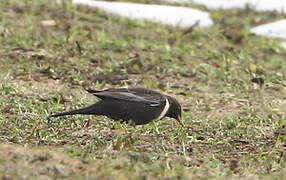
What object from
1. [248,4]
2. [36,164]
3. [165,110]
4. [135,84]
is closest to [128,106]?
[165,110]

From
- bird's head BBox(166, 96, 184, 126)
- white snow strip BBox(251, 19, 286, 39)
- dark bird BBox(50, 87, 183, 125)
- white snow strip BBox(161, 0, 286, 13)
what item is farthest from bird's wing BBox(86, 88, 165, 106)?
white snow strip BBox(161, 0, 286, 13)

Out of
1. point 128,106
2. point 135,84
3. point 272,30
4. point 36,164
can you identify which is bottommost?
point 272,30

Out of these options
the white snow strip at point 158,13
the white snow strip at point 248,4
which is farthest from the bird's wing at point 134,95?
the white snow strip at point 248,4

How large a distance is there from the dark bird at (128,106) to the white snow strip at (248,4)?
26.3 feet

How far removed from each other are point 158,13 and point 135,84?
15.3 feet

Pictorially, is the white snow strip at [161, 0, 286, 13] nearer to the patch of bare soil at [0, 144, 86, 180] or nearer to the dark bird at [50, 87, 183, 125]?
the dark bird at [50, 87, 183, 125]

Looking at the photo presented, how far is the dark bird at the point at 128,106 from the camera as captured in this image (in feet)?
22.8

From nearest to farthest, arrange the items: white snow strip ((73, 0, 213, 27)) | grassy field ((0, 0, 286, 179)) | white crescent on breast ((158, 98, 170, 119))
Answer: grassy field ((0, 0, 286, 179)) → white crescent on breast ((158, 98, 170, 119)) → white snow strip ((73, 0, 213, 27))

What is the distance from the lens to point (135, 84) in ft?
30.6

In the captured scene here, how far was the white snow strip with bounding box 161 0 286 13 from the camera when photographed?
15.1 m

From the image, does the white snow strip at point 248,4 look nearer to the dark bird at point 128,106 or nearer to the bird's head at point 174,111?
the bird's head at point 174,111

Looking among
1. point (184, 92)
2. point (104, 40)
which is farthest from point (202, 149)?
point (104, 40)

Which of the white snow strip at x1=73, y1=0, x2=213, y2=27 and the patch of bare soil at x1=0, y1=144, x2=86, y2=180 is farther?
the white snow strip at x1=73, y1=0, x2=213, y2=27

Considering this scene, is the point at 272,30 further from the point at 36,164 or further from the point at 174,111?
the point at 36,164
